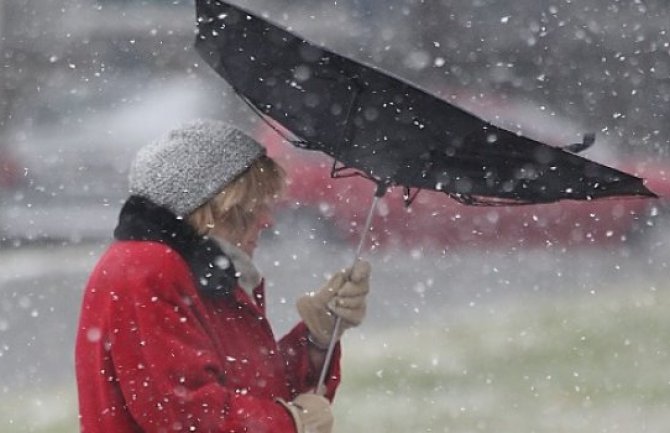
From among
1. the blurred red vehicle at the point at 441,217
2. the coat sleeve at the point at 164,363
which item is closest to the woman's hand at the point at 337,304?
the coat sleeve at the point at 164,363

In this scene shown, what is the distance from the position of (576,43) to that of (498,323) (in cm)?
1152

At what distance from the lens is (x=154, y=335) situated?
2.81 m

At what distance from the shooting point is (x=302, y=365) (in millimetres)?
3471

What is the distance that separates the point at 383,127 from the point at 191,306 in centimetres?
63

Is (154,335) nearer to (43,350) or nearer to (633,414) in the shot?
(633,414)

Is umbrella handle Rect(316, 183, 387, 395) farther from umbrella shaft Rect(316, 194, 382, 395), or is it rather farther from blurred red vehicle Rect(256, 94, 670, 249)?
blurred red vehicle Rect(256, 94, 670, 249)

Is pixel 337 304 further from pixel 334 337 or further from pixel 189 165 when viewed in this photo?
→ pixel 189 165

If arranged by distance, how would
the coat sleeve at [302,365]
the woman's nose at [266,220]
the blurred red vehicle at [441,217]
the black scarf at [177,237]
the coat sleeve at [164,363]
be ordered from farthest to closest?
the blurred red vehicle at [441,217] → the coat sleeve at [302,365] → the woman's nose at [266,220] → the black scarf at [177,237] → the coat sleeve at [164,363]

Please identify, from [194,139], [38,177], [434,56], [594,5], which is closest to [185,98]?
[38,177]

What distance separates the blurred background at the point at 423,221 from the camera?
23.4 ft

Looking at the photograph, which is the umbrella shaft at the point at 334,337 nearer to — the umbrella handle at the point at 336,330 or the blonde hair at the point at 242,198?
the umbrella handle at the point at 336,330

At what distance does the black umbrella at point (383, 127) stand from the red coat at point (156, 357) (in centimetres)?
55

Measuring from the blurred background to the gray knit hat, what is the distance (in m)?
3.03

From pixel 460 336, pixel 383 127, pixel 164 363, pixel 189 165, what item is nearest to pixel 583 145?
pixel 383 127
